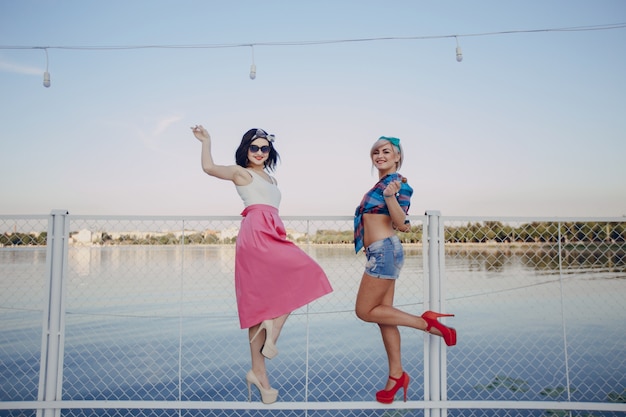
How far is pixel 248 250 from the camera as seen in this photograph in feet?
7.30

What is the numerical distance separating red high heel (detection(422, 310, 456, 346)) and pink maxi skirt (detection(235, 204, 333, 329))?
1.85 ft

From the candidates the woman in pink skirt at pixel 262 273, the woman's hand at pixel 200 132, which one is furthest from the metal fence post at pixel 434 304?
the woman's hand at pixel 200 132

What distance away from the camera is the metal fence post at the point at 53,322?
240 cm

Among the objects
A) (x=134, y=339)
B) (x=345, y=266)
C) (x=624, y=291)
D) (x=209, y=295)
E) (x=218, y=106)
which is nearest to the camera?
(x=345, y=266)

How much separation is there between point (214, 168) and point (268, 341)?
0.93 meters

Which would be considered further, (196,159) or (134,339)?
(134,339)

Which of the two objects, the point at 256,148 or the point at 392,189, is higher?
the point at 256,148

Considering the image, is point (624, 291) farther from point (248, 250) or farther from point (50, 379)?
point (50, 379)

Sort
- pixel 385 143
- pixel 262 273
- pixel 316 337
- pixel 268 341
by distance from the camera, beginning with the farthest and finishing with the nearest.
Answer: pixel 316 337, pixel 385 143, pixel 262 273, pixel 268 341

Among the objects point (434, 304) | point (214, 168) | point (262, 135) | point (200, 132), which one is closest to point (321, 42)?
point (262, 135)

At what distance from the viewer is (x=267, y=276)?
2.23 meters

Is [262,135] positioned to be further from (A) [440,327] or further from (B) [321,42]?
(B) [321,42]

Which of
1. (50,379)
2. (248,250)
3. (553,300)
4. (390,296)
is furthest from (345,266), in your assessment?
(553,300)

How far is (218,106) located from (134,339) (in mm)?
3813
